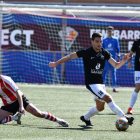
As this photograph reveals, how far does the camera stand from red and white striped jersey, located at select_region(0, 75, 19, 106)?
20.7 ft

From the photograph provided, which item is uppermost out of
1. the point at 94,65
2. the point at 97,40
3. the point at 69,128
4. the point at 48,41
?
the point at 48,41

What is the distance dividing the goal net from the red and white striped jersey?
9.05 meters

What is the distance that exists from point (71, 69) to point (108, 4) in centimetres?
345

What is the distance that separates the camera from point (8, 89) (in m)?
6.38

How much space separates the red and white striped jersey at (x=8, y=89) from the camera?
6.30 m

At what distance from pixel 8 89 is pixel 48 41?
10286 mm

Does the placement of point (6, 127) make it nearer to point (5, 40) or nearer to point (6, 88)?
point (6, 88)

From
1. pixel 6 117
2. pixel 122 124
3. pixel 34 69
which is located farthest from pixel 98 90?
pixel 34 69

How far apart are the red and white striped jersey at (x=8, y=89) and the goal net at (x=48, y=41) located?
9.05 meters

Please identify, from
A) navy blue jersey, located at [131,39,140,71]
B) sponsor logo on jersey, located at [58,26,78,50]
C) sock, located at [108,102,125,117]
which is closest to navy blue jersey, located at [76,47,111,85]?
sock, located at [108,102,125,117]

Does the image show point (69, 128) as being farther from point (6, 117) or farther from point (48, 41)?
point (48, 41)

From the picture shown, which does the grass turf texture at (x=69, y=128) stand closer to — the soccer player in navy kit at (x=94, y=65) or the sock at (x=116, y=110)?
the sock at (x=116, y=110)

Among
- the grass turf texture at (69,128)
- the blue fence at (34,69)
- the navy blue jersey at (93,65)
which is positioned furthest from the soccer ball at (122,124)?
the blue fence at (34,69)

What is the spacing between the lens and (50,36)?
16.4 m
